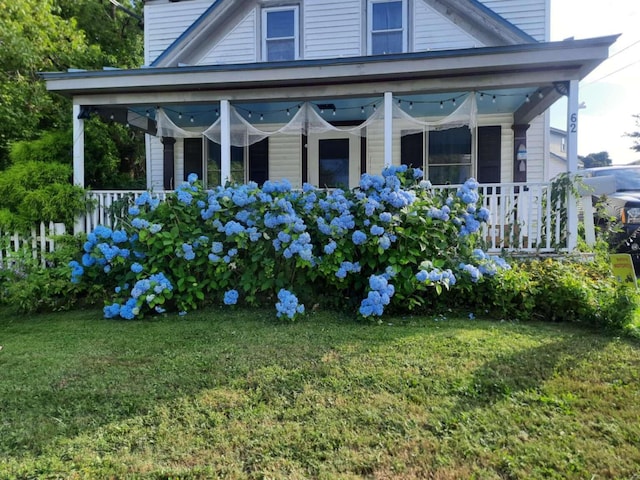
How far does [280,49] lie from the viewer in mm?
9438

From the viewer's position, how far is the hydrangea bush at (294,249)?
4242mm

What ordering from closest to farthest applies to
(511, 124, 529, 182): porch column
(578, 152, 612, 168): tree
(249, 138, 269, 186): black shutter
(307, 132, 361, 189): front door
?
(511, 124, 529, 182): porch column < (307, 132, 361, 189): front door < (249, 138, 269, 186): black shutter < (578, 152, 612, 168): tree

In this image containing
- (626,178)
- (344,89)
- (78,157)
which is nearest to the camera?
(344,89)

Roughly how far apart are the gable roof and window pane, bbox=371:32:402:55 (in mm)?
941

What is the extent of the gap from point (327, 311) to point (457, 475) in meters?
2.74

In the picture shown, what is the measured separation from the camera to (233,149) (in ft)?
31.1

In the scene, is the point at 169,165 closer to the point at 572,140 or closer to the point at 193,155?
the point at 193,155

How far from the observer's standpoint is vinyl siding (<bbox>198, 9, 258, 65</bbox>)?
9414 millimetres

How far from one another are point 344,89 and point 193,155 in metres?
4.57

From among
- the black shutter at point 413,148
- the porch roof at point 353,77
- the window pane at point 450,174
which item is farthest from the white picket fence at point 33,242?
the window pane at point 450,174

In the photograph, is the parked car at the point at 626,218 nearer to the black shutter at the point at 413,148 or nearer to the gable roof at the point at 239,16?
the black shutter at the point at 413,148

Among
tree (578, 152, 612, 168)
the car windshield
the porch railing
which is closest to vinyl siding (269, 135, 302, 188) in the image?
the porch railing

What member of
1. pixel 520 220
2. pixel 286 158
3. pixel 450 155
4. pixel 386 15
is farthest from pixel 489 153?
pixel 286 158

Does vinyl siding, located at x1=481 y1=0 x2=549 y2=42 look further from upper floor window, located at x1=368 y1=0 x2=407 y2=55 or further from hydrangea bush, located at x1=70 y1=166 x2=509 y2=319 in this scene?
hydrangea bush, located at x1=70 y1=166 x2=509 y2=319
